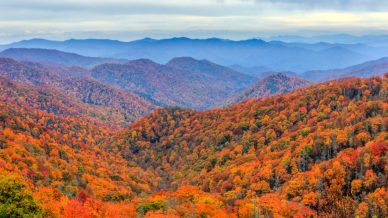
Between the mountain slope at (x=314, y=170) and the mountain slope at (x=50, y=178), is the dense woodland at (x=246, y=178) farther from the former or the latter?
the mountain slope at (x=314, y=170)

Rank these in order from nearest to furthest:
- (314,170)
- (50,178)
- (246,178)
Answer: (50,178) → (314,170) → (246,178)

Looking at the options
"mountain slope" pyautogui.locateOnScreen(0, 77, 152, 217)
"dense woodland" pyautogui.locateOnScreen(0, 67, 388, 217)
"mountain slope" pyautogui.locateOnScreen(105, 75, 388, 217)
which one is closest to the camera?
"mountain slope" pyautogui.locateOnScreen(0, 77, 152, 217)

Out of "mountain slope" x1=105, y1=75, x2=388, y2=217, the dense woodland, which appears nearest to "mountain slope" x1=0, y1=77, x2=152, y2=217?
the dense woodland

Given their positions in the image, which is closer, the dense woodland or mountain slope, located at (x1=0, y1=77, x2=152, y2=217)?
mountain slope, located at (x1=0, y1=77, x2=152, y2=217)

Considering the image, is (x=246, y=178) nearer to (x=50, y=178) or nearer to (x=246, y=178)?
(x=246, y=178)

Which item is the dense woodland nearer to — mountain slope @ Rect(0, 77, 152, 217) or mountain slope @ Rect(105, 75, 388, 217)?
mountain slope @ Rect(0, 77, 152, 217)

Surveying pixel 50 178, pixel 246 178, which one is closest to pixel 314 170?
pixel 246 178

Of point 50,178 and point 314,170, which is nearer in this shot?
point 50,178

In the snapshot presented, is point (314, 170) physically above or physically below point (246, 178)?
above

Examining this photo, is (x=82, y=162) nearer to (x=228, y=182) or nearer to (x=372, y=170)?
(x=228, y=182)

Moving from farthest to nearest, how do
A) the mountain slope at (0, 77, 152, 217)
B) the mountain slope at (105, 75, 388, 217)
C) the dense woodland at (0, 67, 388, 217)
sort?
1. the mountain slope at (105, 75, 388, 217)
2. the dense woodland at (0, 67, 388, 217)
3. the mountain slope at (0, 77, 152, 217)

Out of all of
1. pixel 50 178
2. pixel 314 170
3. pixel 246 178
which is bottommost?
pixel 246 178
